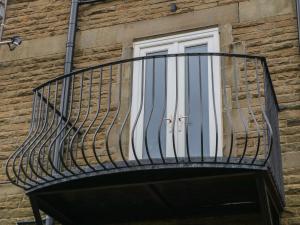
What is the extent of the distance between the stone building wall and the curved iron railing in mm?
228

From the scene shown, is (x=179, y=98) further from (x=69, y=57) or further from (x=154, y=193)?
(x=69, y=57)

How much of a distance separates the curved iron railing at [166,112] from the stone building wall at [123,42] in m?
0.23

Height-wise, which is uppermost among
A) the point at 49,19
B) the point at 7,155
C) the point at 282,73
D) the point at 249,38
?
the point at 49,19

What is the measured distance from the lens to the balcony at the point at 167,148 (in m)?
6.14

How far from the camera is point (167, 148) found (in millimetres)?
7238

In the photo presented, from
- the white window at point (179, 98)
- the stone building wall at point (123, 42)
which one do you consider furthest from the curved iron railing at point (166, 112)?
the stone building wall at point (123, 42)

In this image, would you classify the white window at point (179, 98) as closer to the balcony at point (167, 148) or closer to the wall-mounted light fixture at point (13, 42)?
the balcony at point (167, 148)

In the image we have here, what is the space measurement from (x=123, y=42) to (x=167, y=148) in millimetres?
1875

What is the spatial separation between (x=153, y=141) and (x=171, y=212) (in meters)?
0.85

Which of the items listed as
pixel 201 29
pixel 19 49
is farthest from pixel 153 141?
pixel 19 49

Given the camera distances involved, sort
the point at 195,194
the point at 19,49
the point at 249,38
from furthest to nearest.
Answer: the point at 19,49 → the point at 249,38 → the point at 195,194

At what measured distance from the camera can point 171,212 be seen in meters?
7.05

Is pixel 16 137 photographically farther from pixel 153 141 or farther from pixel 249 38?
pixel 249 38

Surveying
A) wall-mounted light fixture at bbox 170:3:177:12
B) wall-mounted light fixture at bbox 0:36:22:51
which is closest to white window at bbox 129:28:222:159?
wall-mounted light fixture at bbox 170:3:177:12
